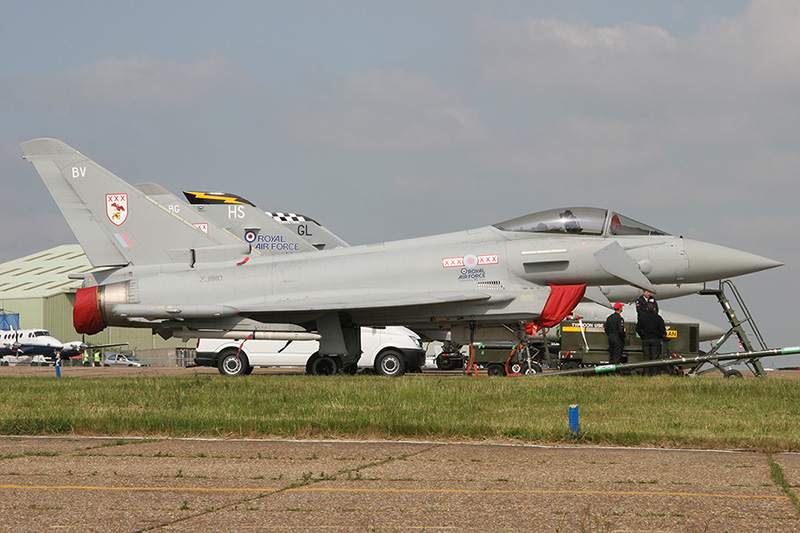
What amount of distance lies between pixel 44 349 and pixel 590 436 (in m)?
47.7

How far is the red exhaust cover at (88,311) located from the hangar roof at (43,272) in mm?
47694

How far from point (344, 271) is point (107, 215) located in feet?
17.9

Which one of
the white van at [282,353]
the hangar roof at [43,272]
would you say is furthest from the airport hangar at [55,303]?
the white van at [282,353]

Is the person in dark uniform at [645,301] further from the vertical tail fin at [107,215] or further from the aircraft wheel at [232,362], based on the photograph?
the aircraft wheel at [232,362]

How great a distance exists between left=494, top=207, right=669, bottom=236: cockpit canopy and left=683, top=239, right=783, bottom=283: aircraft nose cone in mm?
787

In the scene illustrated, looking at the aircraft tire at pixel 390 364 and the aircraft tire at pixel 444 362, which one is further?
the aircraft tire at pixel 444 362

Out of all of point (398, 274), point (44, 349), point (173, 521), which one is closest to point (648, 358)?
point (398, 274)

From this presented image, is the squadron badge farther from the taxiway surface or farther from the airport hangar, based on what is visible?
the airport hangar

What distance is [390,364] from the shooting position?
65.4 ft

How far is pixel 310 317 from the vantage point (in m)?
17.1

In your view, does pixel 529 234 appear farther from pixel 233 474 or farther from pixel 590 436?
pixel 233 474

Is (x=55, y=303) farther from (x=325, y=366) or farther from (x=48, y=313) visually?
(x=325, y=366)

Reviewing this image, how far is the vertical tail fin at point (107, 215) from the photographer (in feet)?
58.8

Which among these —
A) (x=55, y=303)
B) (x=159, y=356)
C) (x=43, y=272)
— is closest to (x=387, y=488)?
(x=159, y=356)
